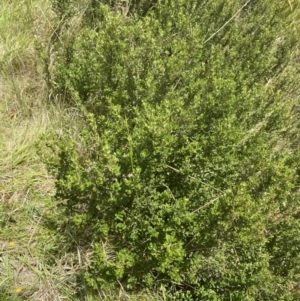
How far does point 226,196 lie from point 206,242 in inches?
10.6

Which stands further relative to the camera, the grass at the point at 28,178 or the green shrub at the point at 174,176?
the grass at the point at 28,178

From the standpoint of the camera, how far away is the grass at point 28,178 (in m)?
2.02

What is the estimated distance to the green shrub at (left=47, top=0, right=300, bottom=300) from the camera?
71.8 inches

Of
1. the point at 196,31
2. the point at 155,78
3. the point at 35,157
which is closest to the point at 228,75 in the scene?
the point at 196,31

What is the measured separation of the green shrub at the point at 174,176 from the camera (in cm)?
182

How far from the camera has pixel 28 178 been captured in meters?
2.36

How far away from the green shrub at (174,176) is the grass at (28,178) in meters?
0.15

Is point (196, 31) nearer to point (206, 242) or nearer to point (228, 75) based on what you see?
point (228, 75)

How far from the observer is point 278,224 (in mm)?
2064

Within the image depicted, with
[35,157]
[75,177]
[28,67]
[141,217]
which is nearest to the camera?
[75,177]

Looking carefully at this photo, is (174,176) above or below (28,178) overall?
above

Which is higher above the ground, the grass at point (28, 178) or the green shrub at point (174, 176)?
the green shrub at point (174, 176)

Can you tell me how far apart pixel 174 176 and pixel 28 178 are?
2.91ft

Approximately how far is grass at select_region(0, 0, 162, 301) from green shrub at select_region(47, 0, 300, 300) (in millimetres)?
154
